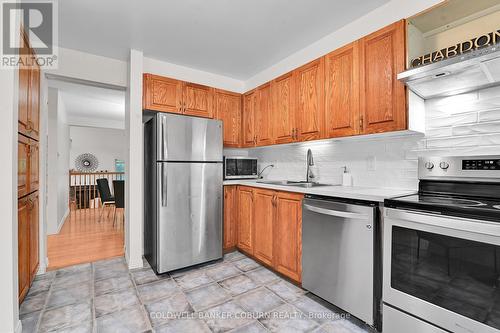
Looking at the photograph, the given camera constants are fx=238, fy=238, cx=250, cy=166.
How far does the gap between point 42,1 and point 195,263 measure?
2.70 meters

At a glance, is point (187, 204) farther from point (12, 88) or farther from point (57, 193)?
point (57, 193)

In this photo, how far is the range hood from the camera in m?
1.23

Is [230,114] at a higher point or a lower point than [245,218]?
higher

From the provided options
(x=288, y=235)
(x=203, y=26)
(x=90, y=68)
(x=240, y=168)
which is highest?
(x=203, y=26)

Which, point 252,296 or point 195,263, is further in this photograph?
point 195,263

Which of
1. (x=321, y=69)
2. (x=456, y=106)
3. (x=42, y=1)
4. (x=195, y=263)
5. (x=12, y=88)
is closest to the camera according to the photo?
(x=12, y=88)

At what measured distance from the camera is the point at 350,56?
204 centimetres

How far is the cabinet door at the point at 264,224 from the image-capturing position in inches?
99.3

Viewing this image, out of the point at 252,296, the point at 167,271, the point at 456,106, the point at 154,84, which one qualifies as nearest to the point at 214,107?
the point at 154,84

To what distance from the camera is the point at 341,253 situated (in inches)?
70.1

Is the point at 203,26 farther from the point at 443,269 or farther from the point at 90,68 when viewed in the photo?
the point at 443,269

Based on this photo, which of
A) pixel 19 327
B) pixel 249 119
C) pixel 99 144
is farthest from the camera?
pixel 99 144

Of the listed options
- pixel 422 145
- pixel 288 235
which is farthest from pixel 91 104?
pixel 422 145

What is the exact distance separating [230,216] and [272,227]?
28.9 inches
